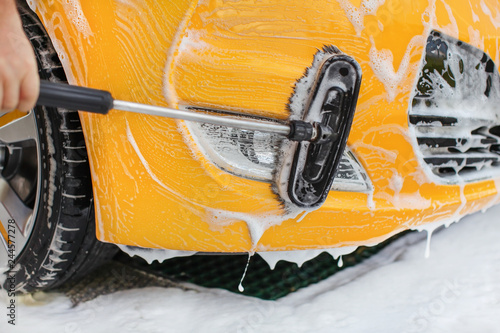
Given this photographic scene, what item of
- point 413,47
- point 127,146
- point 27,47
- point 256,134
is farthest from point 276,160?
point 27,47

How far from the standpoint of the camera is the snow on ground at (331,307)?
1488 mm

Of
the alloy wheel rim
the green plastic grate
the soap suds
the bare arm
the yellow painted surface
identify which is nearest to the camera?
the bare arm

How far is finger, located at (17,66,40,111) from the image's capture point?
2.72ft

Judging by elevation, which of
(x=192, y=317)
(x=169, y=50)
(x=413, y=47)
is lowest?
(x=192, y=317)

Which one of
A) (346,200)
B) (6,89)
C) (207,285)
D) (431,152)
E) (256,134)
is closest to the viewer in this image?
(6,89)

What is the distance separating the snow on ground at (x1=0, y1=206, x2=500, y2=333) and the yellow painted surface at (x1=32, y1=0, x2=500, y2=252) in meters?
0.33

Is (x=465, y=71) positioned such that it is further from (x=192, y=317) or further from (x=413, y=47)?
(x=192, y=317)

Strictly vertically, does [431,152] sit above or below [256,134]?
above

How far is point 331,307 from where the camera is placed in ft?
5.26

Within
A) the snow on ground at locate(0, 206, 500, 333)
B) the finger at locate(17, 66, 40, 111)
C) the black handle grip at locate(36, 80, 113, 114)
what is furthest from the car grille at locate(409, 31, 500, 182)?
the finger at locate(17, 66, 40, 111)

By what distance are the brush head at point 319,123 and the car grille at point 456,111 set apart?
1.03 ft

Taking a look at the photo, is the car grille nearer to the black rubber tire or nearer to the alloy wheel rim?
the black rubber tire

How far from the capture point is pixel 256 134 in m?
1.23

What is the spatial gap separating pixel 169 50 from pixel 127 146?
27 cm
